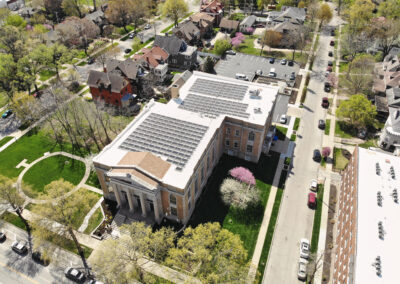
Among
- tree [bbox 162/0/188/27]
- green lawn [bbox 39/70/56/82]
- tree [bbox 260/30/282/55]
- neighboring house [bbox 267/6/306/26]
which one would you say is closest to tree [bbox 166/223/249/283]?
green lawn [bbox 39/70/56/82]

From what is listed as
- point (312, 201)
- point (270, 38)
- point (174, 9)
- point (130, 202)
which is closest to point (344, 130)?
point (312, 201)

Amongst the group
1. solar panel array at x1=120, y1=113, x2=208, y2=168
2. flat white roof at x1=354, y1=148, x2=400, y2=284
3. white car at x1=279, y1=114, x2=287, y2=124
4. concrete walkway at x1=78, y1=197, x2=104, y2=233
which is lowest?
concrete walkway at x1=78, y1=197, x2=104, y2=233

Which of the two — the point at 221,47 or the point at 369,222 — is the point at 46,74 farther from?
the point at 369,222

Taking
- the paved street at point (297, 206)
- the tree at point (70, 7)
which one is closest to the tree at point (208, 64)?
the paved street at point (297, 206)

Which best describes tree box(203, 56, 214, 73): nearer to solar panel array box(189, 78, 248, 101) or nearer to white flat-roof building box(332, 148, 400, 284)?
solar panel array box(189, 78, 248, 101)

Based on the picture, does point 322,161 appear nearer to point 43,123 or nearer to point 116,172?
point 116,172
